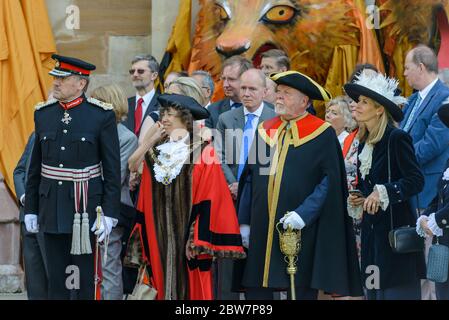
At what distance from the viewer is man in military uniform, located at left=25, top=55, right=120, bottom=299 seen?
29.9ft

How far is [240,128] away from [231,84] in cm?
64

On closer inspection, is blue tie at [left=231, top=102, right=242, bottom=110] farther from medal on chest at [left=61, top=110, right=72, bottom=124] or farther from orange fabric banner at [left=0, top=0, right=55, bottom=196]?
orange fabric banner at [left=0, top=0, right=55, bottom=196]

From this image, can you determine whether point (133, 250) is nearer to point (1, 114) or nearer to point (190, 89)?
point (190, 89)

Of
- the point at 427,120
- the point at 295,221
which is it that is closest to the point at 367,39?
the point at 427,120

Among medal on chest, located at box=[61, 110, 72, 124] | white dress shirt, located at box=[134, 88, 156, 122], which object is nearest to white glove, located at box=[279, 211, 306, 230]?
medal on chest, located at box=[61, 110, 72, 124]

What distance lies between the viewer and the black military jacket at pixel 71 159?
914 cm

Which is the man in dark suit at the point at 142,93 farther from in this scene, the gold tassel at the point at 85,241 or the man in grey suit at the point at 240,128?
the gold tassel at the point at 85,241

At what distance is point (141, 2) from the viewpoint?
1295cm

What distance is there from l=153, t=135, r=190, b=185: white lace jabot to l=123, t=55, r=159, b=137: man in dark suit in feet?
6.68

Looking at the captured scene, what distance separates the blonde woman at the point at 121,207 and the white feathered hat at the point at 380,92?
1.68 m

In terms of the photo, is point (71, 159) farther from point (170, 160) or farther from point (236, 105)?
point (236, 105)

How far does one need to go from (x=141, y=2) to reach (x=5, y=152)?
6.32ft

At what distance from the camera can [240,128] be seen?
10266 millimetres
